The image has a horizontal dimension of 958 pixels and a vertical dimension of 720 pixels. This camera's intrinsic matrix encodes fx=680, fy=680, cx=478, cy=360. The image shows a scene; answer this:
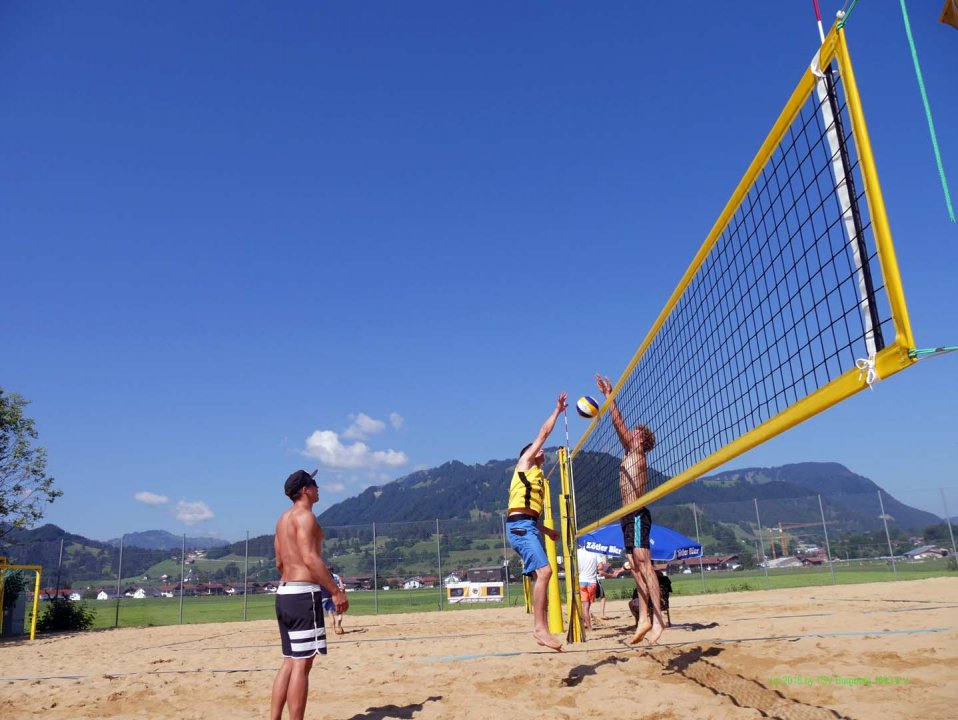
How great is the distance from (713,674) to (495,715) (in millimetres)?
1564

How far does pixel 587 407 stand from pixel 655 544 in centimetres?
441

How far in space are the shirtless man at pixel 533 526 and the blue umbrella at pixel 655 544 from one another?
561 centimetres

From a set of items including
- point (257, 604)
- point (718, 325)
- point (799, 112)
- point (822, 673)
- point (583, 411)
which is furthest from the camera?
point (257, 604)

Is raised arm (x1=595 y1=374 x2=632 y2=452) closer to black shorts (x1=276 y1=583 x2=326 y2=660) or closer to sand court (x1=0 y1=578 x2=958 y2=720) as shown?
sand court (x1=0 y1=578 x2=958 y2=720)

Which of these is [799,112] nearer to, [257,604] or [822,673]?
[822,673]

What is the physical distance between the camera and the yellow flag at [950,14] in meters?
3.19

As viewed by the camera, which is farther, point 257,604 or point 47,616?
point 257,604

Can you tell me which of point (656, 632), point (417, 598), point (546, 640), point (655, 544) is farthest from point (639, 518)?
point (417, 598)

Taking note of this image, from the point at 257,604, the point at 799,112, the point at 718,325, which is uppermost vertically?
the point at 799,112

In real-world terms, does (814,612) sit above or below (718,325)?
below

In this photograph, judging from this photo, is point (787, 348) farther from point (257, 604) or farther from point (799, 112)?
point (257, 604)

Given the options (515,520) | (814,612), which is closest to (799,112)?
(515,520)

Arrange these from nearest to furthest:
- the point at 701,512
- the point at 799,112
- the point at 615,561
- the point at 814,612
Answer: the point at 799,112 < the point at 814,612 < the point at 701,512 < the point at 615,561

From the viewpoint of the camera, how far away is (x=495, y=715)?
3914 millimetres
